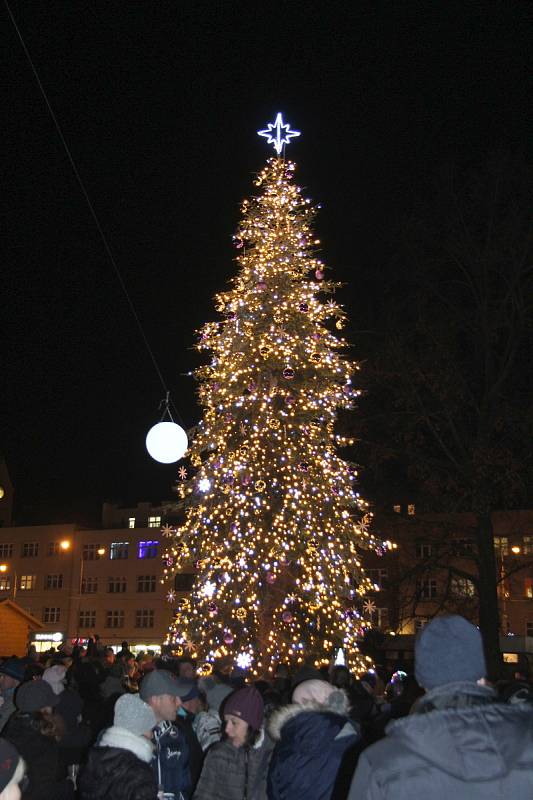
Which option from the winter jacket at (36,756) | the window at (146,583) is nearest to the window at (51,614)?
the window at (146,583)

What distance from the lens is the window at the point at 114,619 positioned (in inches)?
2234

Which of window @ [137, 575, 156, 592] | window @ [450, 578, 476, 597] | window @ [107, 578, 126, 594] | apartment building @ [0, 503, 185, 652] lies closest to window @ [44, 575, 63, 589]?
apartment building @ [0, 503, 185, 652]

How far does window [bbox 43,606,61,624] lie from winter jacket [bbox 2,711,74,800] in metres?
56.0

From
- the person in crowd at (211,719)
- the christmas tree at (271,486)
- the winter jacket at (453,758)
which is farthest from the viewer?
the christmas tree at (271,486)

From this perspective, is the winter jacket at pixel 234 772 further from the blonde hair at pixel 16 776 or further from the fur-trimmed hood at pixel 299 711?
the blonde hair at pixel 16 776

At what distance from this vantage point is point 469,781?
101 inches

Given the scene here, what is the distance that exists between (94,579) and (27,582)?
5835mm

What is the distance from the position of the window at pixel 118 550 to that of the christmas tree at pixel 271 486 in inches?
1633

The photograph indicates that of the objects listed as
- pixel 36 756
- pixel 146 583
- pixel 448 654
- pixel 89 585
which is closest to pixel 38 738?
pixel 36 756

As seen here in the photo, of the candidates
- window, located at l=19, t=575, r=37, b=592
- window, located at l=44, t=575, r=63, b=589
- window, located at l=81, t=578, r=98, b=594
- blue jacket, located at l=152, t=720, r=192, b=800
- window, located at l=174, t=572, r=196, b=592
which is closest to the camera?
blue jacket, located at l=152, t=720, r=192, b=800

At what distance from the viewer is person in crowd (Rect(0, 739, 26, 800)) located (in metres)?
3.59

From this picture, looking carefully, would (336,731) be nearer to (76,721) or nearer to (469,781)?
(469,781)

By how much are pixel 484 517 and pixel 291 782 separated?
674 inches

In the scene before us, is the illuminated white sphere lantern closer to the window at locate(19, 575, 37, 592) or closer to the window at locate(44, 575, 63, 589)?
the window at locate(44, 575, 63, 589)
